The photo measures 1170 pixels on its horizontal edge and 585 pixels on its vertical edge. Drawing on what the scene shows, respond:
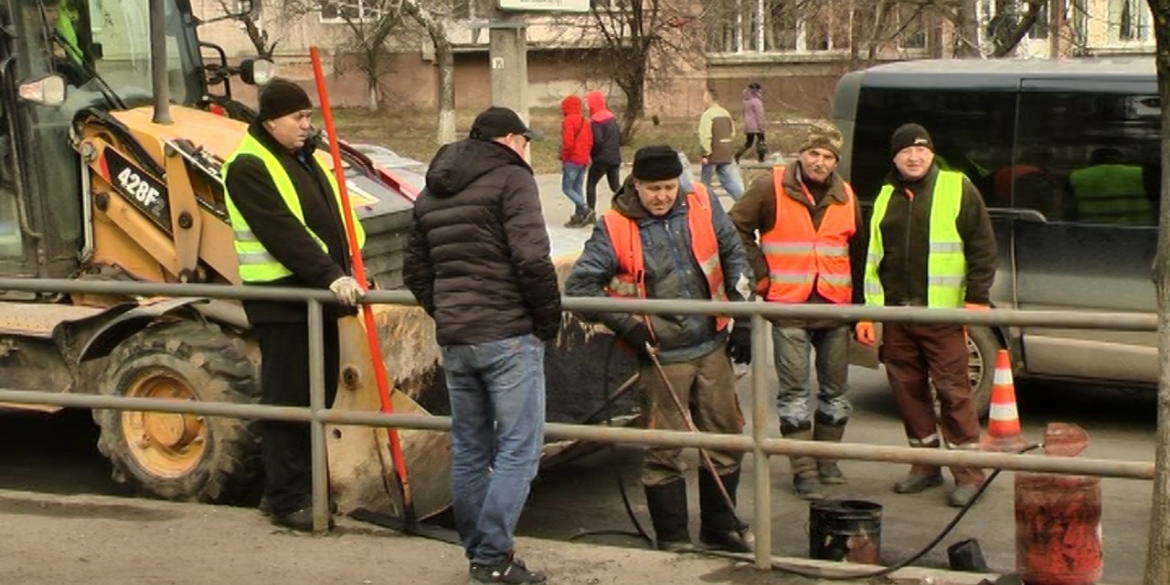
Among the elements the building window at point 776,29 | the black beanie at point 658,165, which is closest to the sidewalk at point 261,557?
the black beanie at point 658,165

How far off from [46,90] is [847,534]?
13.7 ft

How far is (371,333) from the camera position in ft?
22.5

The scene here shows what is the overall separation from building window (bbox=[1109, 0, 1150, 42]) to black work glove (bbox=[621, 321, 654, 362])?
98.5 feet

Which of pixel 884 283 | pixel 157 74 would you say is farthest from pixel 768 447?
pixel 157 74

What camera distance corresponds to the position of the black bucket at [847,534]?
660 centimetres

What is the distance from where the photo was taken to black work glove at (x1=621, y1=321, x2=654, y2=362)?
22.2ft

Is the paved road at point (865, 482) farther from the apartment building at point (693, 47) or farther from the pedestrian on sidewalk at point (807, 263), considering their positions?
the apartment building at point (693, 47)

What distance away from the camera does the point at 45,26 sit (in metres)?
8.74

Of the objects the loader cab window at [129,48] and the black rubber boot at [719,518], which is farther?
the loader cab window at [129,48]

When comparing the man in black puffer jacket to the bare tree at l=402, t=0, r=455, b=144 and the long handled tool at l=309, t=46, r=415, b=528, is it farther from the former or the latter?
the bare tree at l=402, t=0, r=455, b=144

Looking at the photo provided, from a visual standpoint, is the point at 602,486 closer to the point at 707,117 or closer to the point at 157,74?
the point at 157,74

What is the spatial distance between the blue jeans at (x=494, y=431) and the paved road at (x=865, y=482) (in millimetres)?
1153

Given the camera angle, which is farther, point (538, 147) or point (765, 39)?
point (765, 39)

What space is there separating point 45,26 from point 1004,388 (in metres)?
4.95
